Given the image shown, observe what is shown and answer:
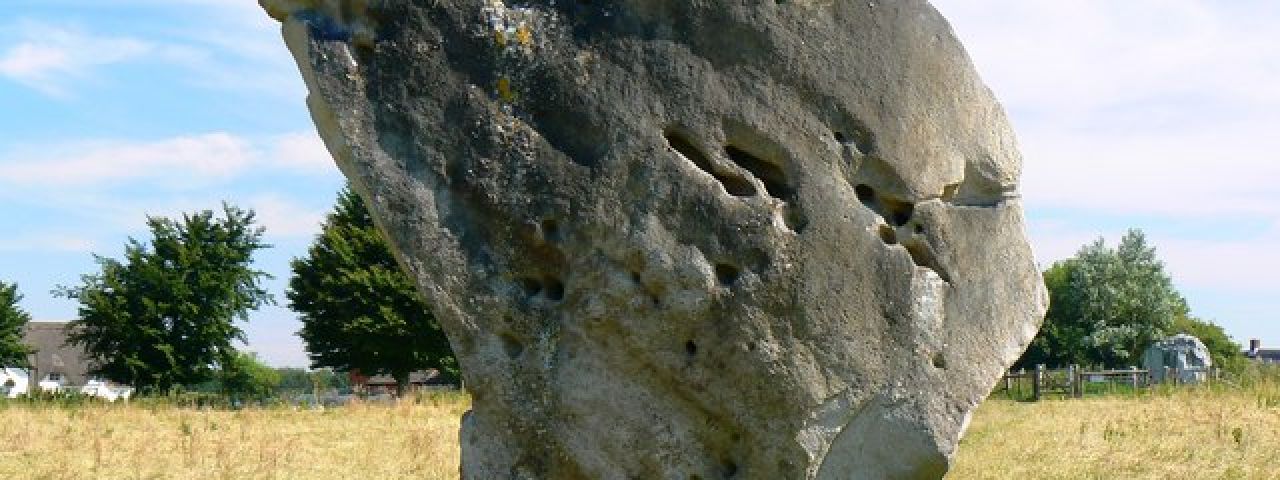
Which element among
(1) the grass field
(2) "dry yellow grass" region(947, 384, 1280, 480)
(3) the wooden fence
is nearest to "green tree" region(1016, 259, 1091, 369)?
(3) the wooden fence

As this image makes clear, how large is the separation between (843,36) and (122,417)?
52.5 ft

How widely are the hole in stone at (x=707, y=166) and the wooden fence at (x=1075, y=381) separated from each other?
22.5 m

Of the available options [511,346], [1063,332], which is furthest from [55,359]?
[511,346]

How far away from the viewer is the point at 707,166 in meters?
5.63

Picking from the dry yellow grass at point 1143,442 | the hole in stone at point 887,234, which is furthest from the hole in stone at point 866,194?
the dry yellow grass at point 1143,442

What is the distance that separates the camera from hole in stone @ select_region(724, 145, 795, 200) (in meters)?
5.65

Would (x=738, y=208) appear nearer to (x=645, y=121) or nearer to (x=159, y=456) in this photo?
(x=645, y=121)

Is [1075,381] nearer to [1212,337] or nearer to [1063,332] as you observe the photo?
[1063,332]

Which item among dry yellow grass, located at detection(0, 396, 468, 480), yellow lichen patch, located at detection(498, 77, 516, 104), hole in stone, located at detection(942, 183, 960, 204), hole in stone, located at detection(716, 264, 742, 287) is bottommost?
dry yellow grass, located at detection(0, 396, 468, 480)

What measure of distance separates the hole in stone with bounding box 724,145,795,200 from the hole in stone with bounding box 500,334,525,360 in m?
A: 1.25

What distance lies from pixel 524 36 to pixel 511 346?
4.53 feet

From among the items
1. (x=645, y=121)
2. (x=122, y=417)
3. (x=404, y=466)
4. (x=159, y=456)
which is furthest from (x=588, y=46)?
(x=122, y=417)

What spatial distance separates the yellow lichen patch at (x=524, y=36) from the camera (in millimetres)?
5664

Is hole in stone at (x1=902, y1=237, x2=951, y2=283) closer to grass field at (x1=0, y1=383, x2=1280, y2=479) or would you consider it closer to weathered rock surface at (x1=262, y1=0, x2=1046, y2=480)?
weathered rock surface at (x1=262, y1=0, x2=1046, y2=480)
